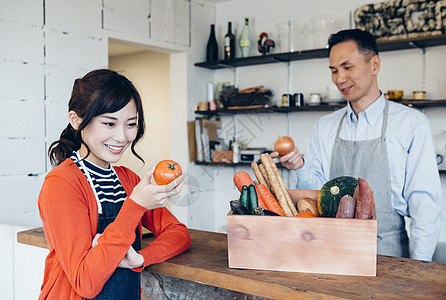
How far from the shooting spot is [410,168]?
193 cm

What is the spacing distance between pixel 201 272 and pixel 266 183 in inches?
15.1

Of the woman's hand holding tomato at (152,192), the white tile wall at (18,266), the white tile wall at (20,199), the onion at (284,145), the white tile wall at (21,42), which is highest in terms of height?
the white tile wall at (21,42)

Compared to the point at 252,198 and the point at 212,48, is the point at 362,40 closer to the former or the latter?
the point at 252,198

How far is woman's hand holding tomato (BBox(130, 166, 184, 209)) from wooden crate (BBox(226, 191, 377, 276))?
17 centimetres

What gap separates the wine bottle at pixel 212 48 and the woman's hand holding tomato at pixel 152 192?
3.46 metres

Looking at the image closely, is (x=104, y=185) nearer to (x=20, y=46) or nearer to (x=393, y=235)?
(x=393, y=235)

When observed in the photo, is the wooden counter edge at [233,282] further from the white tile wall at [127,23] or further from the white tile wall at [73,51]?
the white tile wall at [127,23]

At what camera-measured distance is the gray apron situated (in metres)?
1.92

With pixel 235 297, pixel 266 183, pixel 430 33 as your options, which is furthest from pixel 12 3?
pixel 430 33

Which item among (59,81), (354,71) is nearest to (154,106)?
(59,81)

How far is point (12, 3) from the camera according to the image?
2832 millimetres

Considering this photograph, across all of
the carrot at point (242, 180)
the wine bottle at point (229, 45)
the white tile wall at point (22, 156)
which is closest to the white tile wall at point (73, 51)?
the white tile wall at point (22, 156)

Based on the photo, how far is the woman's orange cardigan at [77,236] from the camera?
1042 millimetres

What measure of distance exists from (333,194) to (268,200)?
184 mm
